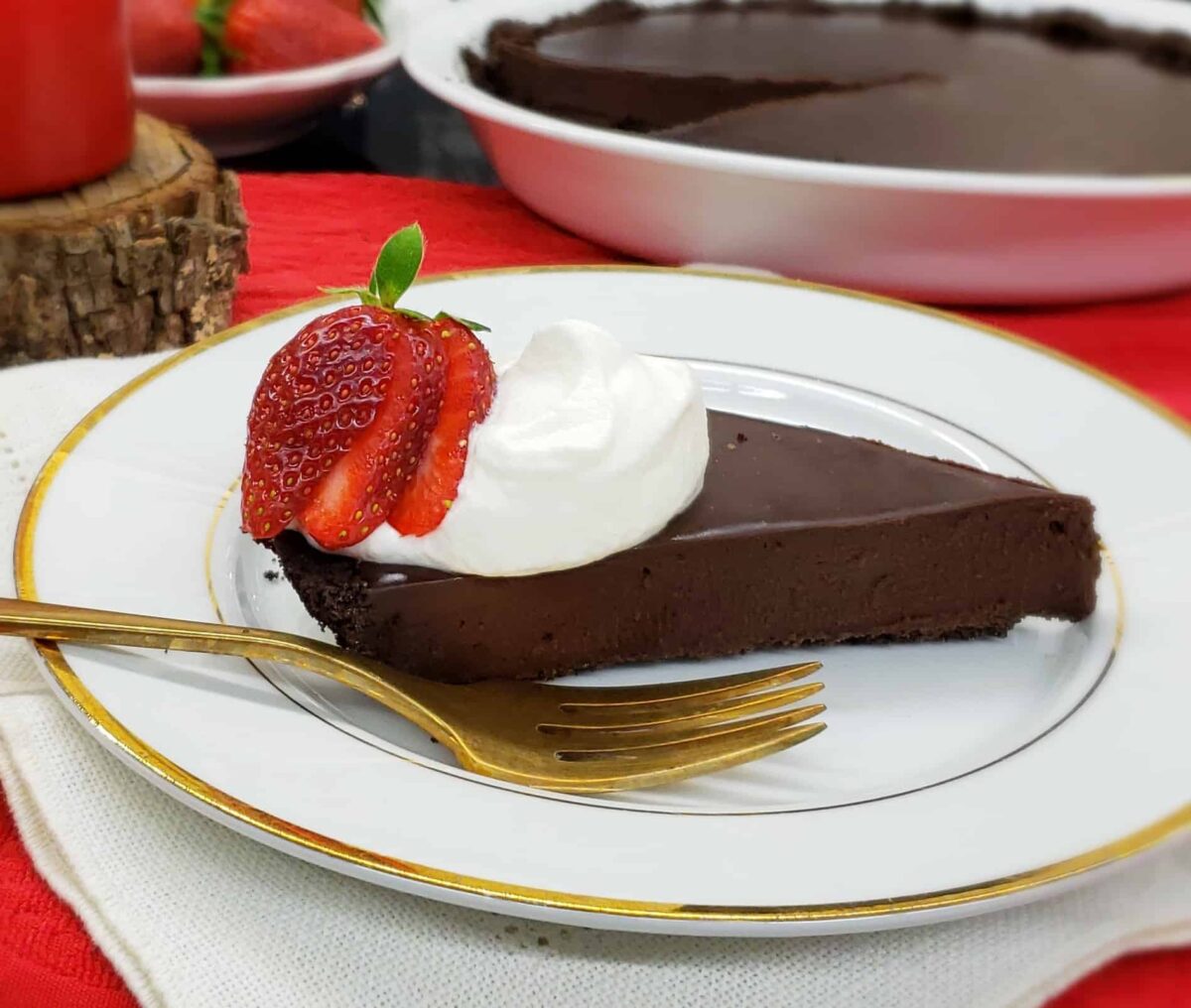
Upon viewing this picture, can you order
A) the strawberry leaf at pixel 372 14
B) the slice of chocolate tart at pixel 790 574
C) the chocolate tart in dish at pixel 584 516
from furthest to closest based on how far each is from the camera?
the strawberry leaf at pixel 372 14 → the slice of chocolate tart at pixel 790 574 → the chocolate tart in dish at pixel 584 516

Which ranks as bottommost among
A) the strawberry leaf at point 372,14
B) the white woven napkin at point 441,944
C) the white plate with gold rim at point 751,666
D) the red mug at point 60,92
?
the white woven napkin at point 441,944

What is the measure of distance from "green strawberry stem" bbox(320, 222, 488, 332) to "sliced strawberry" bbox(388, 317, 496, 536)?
23mm

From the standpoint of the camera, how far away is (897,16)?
8.21 ft

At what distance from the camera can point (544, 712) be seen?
1.05m

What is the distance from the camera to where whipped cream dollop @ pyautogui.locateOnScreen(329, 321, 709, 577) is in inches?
43.0

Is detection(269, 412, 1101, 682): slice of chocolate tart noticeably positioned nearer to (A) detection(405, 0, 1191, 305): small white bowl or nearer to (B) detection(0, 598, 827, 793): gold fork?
(B) detection(0, 598, 827, 793): gold fork

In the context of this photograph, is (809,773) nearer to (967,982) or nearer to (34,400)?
(967,982)

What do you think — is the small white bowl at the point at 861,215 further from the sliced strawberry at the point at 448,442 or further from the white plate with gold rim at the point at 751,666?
the sliced strawberry at the point at 448,442

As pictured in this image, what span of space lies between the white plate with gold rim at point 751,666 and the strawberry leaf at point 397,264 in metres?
0.28

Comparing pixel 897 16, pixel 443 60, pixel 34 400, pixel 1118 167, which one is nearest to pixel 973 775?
pixel 34 400

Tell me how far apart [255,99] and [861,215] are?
117 cm

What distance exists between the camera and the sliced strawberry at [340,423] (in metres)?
1.04

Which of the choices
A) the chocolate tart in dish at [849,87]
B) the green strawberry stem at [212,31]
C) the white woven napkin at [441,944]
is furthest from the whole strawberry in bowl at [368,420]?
the green strawberry stem at [212,31]


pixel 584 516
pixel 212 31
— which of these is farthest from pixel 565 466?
pixel 212 31
